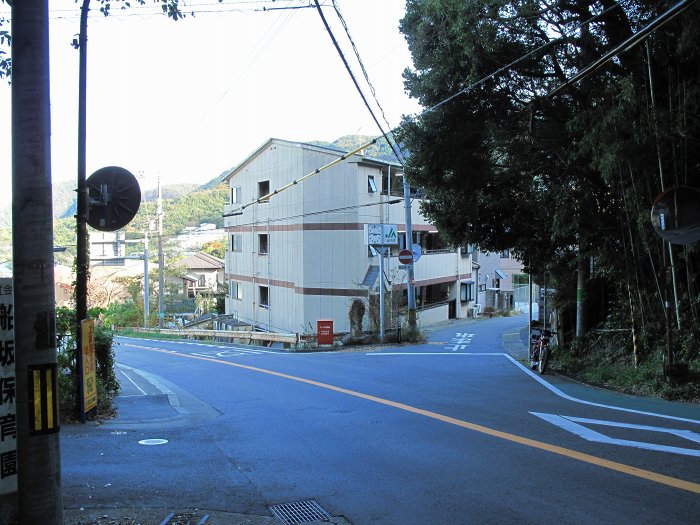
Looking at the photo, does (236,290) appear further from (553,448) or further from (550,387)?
(553,448)

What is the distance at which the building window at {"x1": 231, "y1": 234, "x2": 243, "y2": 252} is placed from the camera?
39750 millimetres

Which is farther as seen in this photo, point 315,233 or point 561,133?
point 315,233

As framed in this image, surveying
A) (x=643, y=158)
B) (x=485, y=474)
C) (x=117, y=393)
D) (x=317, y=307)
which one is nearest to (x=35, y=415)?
(x=485, y=474)

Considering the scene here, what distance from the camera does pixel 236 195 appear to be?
39125 millimetres

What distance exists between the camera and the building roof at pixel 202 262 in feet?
211

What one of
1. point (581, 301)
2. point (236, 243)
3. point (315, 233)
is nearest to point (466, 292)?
point (236, 243)

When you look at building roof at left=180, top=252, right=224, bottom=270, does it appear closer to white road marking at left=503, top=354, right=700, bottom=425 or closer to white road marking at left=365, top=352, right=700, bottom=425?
white road marking at left=365, top=352, right=700, bottom=425

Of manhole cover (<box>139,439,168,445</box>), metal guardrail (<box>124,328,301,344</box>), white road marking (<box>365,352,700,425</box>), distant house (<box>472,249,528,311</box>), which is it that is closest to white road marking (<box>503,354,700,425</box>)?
white road marking (<box>365,352,700,425</box>)

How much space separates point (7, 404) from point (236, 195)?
35619 millimetres

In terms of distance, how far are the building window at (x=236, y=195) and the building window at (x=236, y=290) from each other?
5717 mm

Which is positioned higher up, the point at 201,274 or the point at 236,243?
the point at 236,243

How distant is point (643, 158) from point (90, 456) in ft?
30.6

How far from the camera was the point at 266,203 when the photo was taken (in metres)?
34.9

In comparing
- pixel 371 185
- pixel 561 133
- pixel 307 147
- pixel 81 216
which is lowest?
pixel 81 216
